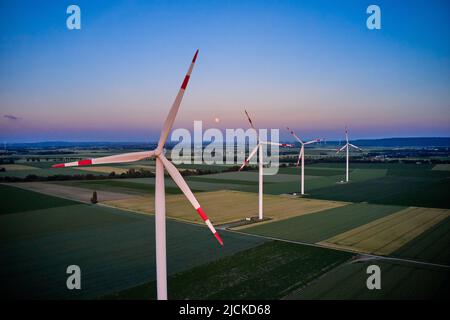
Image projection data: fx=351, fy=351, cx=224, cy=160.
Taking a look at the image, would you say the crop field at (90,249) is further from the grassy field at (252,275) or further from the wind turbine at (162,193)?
the wind turbine at (162,193)

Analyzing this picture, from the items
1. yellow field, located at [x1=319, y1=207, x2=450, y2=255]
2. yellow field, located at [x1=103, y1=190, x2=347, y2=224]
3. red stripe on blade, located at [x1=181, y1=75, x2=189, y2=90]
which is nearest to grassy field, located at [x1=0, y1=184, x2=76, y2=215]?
yellow field, located at [x1=103, y1=190, x2=347, y2=224]

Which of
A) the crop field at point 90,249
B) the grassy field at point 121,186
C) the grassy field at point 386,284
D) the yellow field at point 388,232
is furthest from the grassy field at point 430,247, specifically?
the grassy field at point 121,186

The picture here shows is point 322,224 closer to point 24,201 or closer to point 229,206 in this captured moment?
point 229,206

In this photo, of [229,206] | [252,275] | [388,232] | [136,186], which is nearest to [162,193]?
[252,275]

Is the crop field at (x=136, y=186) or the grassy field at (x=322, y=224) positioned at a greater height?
the crop field at (x=136, y=186)

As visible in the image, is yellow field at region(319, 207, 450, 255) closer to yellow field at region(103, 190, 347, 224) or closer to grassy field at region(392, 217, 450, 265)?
grassy field at region(392, 217, 450, 265)
